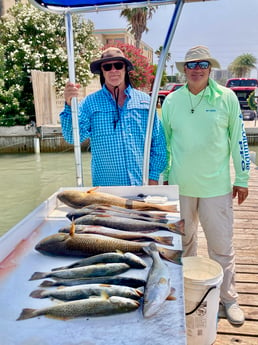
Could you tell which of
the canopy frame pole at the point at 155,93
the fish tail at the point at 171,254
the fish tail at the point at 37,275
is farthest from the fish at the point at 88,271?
the canopy frame pole at the point at 155,93

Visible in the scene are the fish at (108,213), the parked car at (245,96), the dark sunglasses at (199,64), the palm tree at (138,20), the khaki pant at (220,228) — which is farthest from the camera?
the palm tree at (138,20)

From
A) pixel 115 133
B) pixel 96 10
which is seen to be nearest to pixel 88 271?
pixel 115 133

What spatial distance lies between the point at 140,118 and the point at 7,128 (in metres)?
15.2

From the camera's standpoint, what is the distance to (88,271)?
1561 millimetres

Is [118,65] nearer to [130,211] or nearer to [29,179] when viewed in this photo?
[130,211]

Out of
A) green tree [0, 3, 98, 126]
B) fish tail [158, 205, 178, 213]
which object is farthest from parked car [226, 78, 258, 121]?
fish tail [158, 205, 178, 213]

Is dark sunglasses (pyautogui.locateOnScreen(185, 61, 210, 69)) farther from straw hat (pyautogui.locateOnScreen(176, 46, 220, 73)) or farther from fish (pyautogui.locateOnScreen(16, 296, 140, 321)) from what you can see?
fish (pyautogui.locateOnScreen(16, 296, 140, 321))

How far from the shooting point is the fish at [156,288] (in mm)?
1321

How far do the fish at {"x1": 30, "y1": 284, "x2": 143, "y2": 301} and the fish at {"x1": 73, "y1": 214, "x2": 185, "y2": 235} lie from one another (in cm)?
60

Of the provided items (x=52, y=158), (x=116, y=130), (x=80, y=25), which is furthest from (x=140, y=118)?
(x=80, y=25)

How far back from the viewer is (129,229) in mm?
2012

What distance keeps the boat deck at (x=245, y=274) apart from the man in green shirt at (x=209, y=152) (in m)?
0.10

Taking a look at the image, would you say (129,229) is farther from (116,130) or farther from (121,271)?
(116,130)

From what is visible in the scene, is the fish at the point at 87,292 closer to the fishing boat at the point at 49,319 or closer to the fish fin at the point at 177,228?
the fishing boat at the point at 49,319
